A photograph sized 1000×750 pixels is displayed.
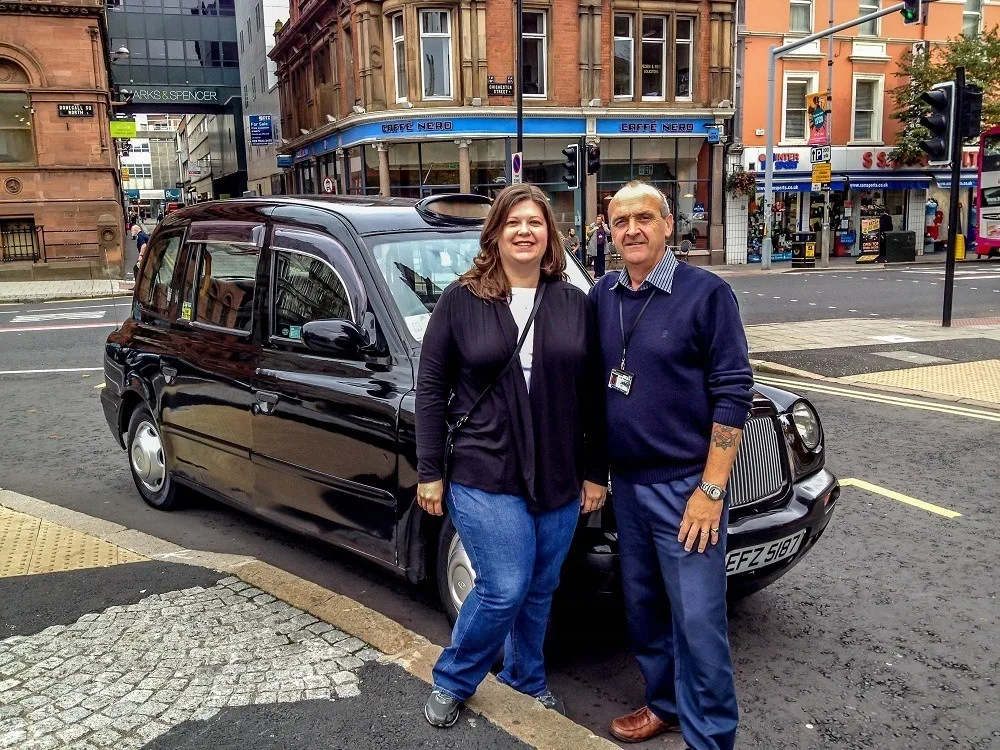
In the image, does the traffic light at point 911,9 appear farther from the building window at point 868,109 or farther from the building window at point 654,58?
the building window at point 868,109

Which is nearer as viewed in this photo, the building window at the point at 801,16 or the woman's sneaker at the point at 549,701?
the woman's sneaker at the point at 549,701

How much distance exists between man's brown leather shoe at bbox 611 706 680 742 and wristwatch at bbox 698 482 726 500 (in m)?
0.97

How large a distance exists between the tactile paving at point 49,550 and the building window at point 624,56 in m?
28.0

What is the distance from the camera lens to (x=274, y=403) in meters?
4.43

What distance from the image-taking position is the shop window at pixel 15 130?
2831 centimetres

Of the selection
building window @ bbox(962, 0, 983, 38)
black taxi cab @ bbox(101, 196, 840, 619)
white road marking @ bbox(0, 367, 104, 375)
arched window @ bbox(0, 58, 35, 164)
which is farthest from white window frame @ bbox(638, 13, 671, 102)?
black taxi cab @ bbox(101, 196, 840, 619)

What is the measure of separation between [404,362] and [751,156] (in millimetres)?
30239

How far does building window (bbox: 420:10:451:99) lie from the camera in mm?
28766

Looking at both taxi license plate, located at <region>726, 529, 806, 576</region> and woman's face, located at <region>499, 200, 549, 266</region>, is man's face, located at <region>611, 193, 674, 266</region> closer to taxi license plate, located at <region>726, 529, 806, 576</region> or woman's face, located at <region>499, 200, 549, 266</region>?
woman's face, located at <region>499, 200, 549, 266</region>

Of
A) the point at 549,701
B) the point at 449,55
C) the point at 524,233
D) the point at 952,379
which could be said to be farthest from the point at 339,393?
the point at 449,55

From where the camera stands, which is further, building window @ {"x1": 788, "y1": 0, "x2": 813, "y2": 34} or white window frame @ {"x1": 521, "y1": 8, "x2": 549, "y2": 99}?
building window @ {"x1": 788, "y1": 0, "x2": 813, "y2": 34}

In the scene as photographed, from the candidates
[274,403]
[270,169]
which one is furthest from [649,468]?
[270,169]

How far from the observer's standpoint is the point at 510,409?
2.89m

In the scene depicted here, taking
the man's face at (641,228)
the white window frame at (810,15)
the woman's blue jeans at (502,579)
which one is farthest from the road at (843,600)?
the white window frame at (810,15)
